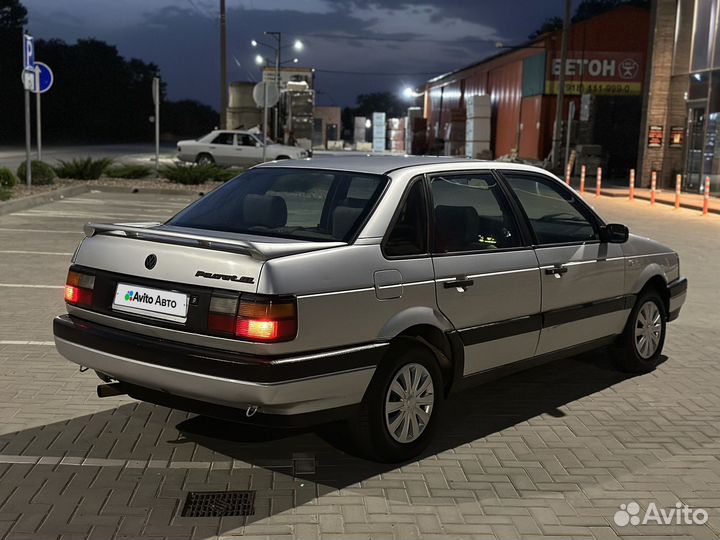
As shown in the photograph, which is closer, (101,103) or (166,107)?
(101,103)

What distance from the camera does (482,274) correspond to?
498 centimetres

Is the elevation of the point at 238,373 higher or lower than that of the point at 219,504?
higher

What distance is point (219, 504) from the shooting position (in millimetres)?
4098

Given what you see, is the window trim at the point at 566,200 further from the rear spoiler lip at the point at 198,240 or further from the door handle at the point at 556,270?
the rear spoiler lip at the point at 198,240

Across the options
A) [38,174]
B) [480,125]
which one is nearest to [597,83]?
[480,125]

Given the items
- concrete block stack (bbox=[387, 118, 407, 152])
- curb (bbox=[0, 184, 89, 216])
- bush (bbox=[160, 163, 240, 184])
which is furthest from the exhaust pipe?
concrete block stack (bbox=[387, 118, 407, 152])

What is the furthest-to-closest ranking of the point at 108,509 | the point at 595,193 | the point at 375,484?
the point at 595,193 → the point at 375,484 → the point at 108,509

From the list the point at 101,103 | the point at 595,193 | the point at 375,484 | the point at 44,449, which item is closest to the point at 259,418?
the point at 375,484

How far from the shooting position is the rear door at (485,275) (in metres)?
4.84

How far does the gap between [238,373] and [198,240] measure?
2.30 ft

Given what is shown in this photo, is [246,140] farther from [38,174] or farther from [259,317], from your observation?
[259,317]

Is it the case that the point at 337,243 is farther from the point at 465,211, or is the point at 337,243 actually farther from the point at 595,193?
the point at 595,193

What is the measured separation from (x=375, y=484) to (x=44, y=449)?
1.83 meters

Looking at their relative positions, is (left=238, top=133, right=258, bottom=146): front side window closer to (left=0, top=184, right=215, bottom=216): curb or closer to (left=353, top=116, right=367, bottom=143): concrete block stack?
(left=0, top=184, right=215, bottom=216): curb
